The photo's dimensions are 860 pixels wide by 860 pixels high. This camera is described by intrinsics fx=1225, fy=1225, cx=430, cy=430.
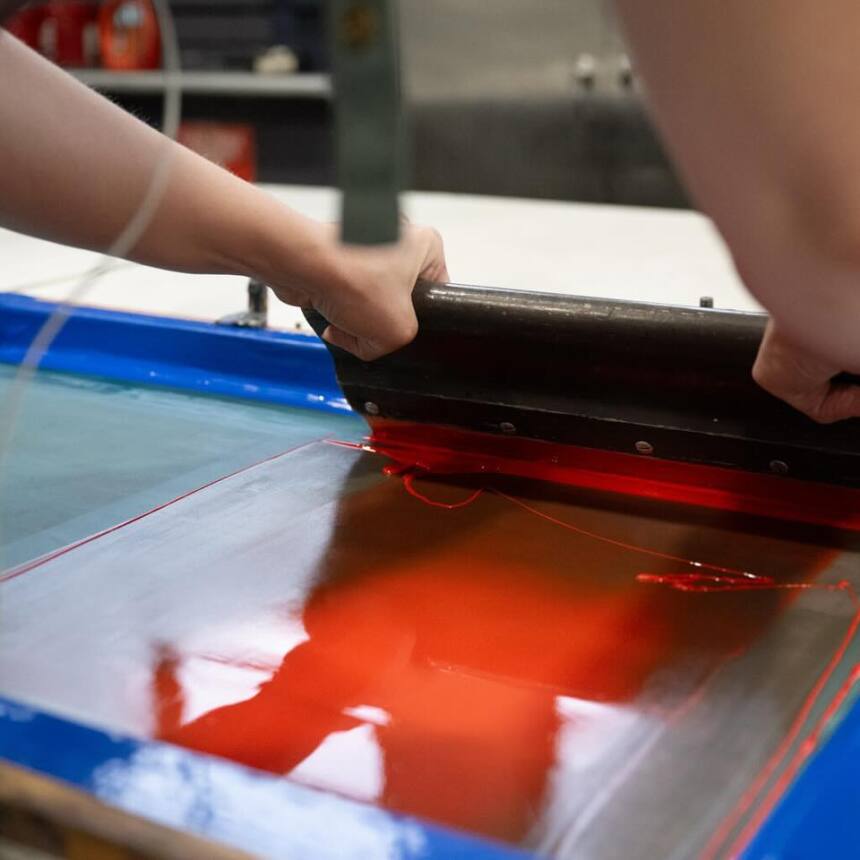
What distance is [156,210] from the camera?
37.8 inches

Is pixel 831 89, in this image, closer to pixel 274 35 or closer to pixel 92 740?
pixel 92 740

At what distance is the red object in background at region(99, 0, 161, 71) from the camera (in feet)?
13.3

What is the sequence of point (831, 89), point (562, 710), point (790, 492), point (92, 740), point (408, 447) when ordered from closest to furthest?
point (831, 89)
point (92, 740)
point (562, 710)
point (790, 492)
point (408, 447)

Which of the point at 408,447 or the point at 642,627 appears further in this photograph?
the point at 408,447

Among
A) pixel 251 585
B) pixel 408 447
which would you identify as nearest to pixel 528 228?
pixel 408 447

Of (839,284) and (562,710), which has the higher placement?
(839,284)

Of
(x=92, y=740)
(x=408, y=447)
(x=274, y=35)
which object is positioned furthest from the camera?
(x=274, y=35)

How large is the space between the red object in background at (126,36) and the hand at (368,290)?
10.6ft

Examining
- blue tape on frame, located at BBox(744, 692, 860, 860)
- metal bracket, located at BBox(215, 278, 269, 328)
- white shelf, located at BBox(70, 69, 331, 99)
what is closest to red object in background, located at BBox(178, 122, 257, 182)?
white shelf, located at BBox(70, 69, 331, 99)

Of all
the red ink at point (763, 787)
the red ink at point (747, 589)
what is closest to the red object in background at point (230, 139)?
the red ink at point (747, 589)

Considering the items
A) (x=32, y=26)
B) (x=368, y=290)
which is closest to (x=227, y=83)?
(x=32, y=26)

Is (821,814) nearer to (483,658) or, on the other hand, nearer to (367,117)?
(483,658)

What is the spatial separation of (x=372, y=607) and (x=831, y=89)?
500 millimetres

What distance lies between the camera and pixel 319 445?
3.99 feet
